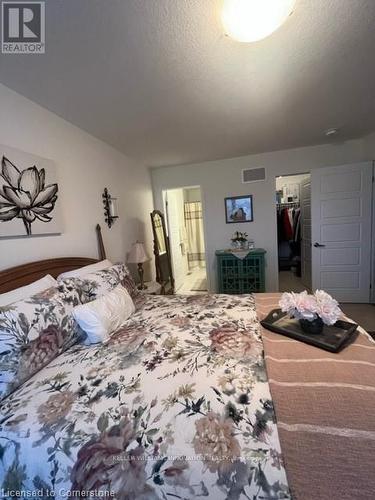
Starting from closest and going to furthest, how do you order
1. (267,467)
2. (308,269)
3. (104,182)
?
(267,467)
(104,182)
(308,269)

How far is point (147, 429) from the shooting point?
765 millimetres

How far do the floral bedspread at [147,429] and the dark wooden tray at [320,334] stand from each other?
26cm

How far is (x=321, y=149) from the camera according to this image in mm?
3268

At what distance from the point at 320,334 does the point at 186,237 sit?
4951 mm

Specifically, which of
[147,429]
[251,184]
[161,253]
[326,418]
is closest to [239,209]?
[251,184]

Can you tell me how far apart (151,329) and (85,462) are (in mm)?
771

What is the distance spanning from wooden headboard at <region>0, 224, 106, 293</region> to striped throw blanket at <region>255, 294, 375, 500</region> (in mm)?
1558

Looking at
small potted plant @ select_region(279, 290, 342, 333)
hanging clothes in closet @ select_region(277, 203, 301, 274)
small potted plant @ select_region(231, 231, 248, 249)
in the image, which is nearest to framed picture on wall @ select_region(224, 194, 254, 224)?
small potted plant @ select_region(231, 231, 248, 249)

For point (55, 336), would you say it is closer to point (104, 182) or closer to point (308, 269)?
point (104, 182)

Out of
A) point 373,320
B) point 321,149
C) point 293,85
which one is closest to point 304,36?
point 293,85

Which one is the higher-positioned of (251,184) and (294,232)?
(251,184)

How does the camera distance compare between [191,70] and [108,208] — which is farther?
[108,208]

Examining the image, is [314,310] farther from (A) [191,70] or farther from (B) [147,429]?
(A) [191,70]

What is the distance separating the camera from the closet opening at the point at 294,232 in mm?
3877
